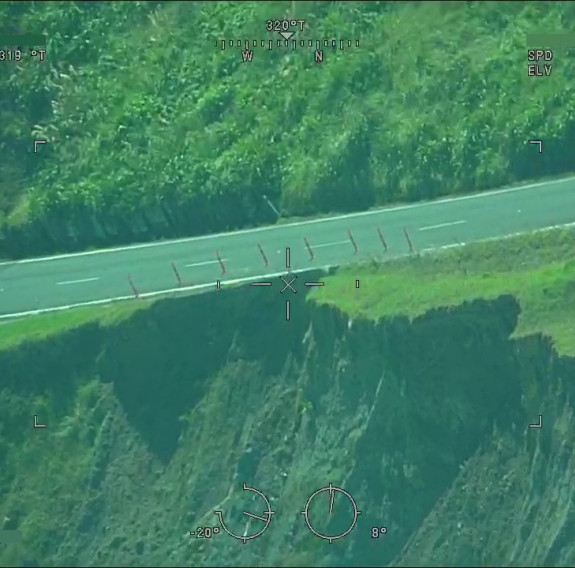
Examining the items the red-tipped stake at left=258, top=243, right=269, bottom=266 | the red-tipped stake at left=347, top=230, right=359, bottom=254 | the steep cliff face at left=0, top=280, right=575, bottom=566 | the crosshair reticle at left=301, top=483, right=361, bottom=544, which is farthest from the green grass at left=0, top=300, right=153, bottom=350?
the crosshair reticle at left=301, top=483, right=361, bottom=544

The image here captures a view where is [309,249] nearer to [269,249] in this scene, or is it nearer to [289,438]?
[269,249]

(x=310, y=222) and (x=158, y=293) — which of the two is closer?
(x=158, y=293)

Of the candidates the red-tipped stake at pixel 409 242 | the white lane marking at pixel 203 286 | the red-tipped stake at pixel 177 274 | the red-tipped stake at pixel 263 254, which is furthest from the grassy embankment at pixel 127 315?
the red-tipped stake at pixel 263 254

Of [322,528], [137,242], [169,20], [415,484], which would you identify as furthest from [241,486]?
[169,20]

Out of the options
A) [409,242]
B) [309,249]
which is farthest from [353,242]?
[409,242]

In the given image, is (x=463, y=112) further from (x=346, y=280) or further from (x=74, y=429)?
(x=74, y=429)

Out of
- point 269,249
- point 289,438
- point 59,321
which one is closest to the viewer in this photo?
point 289,438
